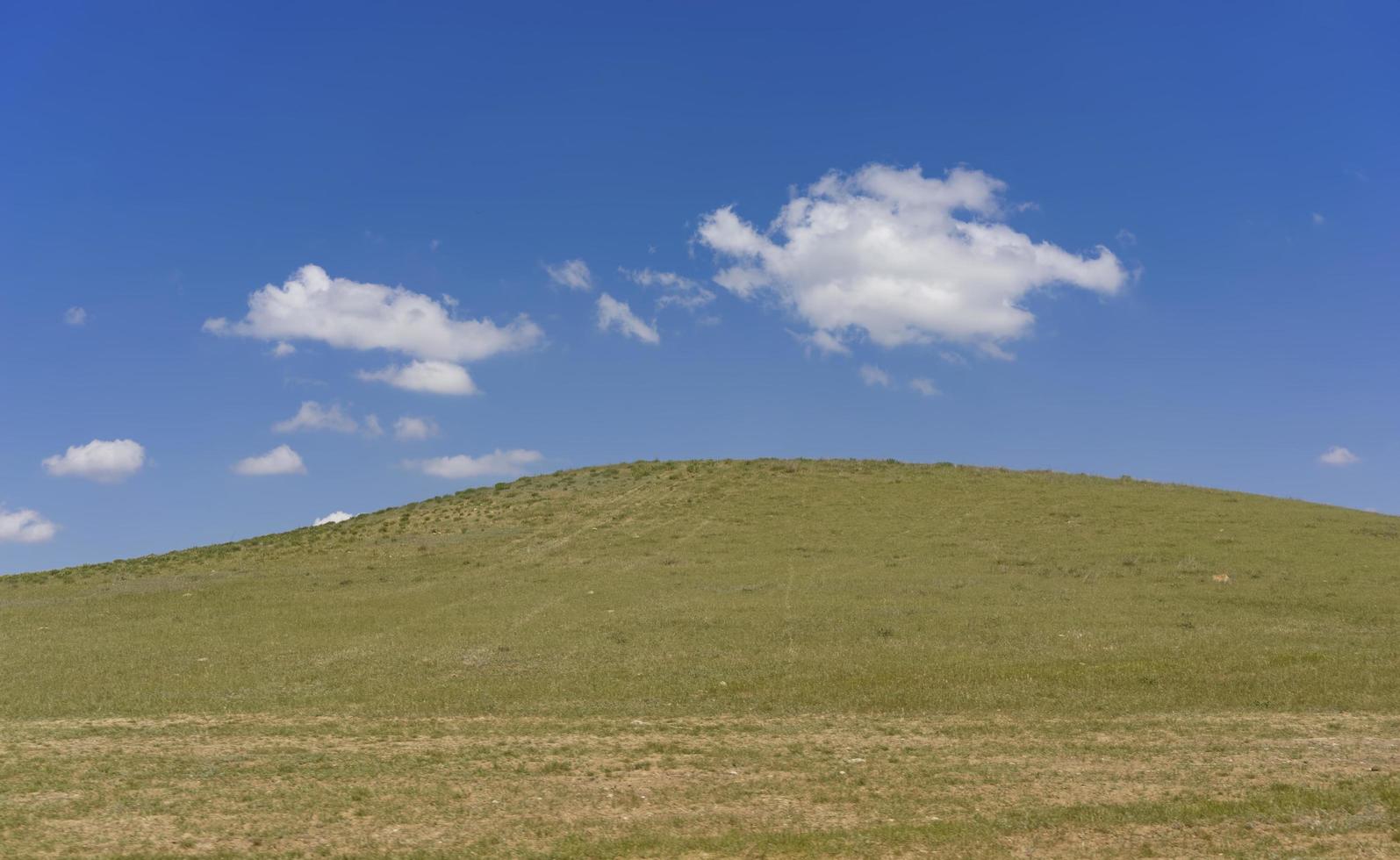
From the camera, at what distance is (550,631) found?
3120cm

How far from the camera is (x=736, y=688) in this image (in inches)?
918

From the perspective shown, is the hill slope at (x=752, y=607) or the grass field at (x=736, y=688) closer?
the grass field at (x=736, y=688)

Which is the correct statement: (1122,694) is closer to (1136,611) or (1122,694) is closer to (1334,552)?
(1136,611)

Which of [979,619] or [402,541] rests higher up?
[402,541]

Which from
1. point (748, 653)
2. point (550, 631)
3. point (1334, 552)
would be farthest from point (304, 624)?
point (1334, 552)

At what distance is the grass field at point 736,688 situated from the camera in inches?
515

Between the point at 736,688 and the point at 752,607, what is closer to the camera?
the point at 736,688

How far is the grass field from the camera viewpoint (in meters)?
13.1

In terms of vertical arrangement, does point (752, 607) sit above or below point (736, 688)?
above

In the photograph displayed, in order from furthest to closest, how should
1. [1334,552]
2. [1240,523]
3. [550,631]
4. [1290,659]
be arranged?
[1240,523], [1334,552], [550,631], [1290,659]

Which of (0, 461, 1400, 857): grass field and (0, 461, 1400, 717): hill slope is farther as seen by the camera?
(0, 461, 1400, 717): hill slope

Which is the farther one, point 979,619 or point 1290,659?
point 979,619

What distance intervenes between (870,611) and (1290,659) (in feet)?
39.2

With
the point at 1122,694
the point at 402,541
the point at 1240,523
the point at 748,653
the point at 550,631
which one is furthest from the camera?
the point at 402,541
